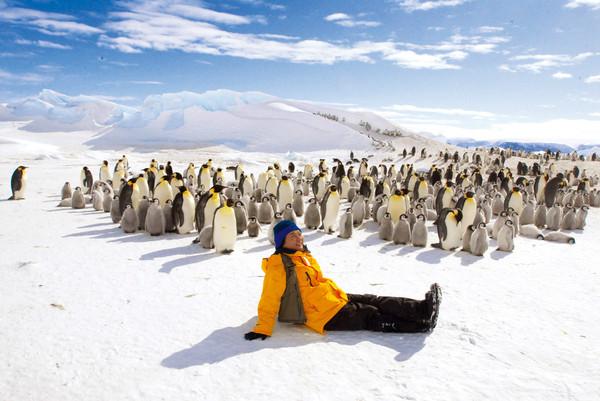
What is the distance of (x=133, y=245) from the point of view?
6582 millimetres

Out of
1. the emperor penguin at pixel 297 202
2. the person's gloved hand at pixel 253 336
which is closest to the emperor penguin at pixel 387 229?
the emperor penguin at pixel 297 202

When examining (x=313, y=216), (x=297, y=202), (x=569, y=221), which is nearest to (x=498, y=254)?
(x=313, y=216)

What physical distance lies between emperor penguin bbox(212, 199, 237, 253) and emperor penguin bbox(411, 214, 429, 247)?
2.90 m

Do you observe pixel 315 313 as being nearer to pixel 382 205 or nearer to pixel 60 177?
pixel 382 205

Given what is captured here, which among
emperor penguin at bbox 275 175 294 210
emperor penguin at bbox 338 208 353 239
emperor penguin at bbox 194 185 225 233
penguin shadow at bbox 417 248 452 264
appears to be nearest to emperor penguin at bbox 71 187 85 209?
emperor penguin at bbox 194 185 225 233

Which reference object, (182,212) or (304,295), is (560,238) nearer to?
(304,295)

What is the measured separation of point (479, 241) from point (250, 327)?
4.20 meters

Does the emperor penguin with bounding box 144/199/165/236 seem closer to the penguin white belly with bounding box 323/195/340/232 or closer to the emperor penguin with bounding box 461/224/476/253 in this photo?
the penguin white belly with bounding box 323/195/340/232

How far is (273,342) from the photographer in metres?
3.60

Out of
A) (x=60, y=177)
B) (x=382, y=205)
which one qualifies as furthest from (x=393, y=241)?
(x=60, y=177)

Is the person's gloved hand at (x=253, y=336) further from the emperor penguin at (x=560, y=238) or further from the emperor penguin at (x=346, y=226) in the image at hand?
the emperor penguin at (x=560, y=238)

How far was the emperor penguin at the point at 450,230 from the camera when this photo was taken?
23.1ft

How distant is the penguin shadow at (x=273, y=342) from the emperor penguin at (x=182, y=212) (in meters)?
3.81

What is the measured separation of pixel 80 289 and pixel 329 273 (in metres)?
2.83
